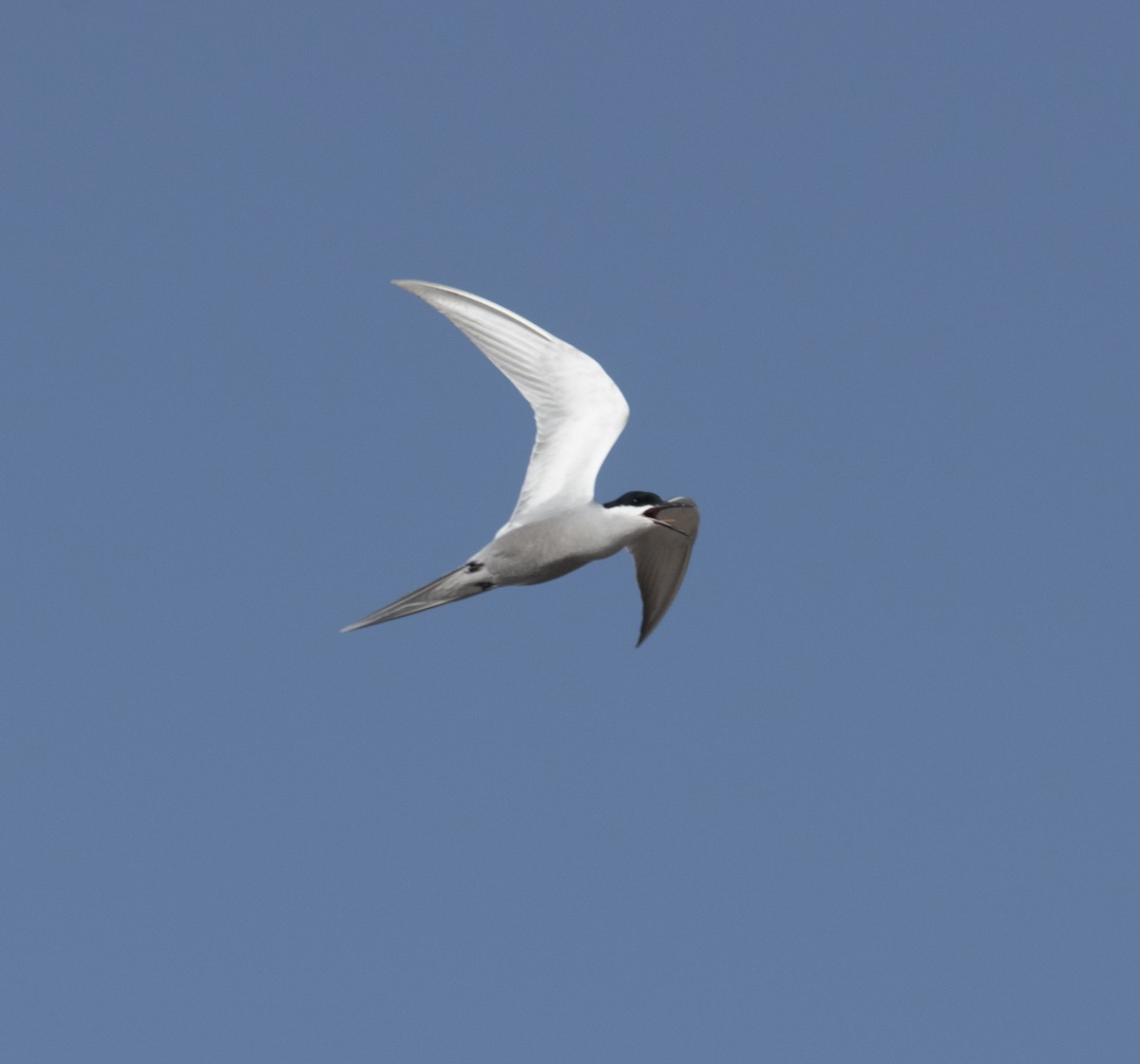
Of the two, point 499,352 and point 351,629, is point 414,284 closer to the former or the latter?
point 499,352

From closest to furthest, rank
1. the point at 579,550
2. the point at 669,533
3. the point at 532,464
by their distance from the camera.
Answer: the point at 579,550 → the point at 532,464 → the point at 669,533

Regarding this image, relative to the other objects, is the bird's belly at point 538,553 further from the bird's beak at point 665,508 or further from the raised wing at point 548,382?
the raised wing at point 548,382

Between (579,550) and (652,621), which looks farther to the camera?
(652,621)

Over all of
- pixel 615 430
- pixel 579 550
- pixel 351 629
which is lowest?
pixel 351 629

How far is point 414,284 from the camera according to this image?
13297mm

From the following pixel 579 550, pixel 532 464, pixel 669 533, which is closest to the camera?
pixel 579 550

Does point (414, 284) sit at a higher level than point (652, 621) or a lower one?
higher

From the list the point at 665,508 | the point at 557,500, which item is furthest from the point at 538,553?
the point at 665,508

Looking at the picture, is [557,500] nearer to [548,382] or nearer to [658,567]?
[548,382]

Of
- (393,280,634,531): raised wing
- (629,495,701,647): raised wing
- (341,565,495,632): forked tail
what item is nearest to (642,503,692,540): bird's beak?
(629,495,701,647): raised wing

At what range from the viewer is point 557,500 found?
12523 mm

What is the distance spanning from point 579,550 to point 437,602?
4.22 feet

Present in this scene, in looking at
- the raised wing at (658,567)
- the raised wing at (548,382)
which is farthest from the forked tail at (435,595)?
the raised wing at (658,567)

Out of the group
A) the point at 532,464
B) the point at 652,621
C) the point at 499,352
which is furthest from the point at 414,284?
the point at 652,621
